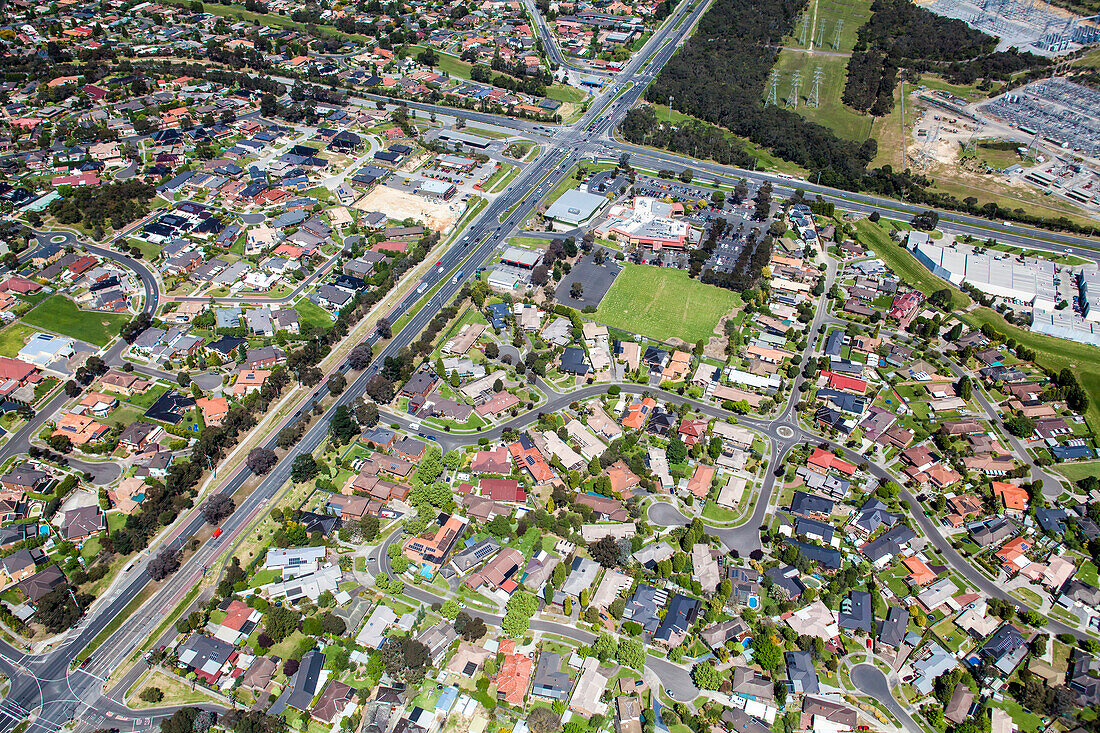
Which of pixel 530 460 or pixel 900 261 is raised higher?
pixel 900 261

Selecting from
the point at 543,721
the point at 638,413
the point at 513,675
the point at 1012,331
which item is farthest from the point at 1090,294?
the point at 543,721

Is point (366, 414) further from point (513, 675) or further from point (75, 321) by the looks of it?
point (75, 321)

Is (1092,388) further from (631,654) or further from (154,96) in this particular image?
(154,96)

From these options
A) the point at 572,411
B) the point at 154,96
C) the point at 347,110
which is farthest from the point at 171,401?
the point at 154,96

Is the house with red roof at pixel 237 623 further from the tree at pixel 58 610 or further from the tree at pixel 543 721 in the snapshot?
the tree at pixel 543 721

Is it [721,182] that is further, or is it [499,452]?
[721,182]

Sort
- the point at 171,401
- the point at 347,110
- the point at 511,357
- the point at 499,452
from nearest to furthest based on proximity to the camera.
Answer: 1. the point at 499,452
2. the point at 171,401
3. the point at 511,357
4. the point at 347,110
